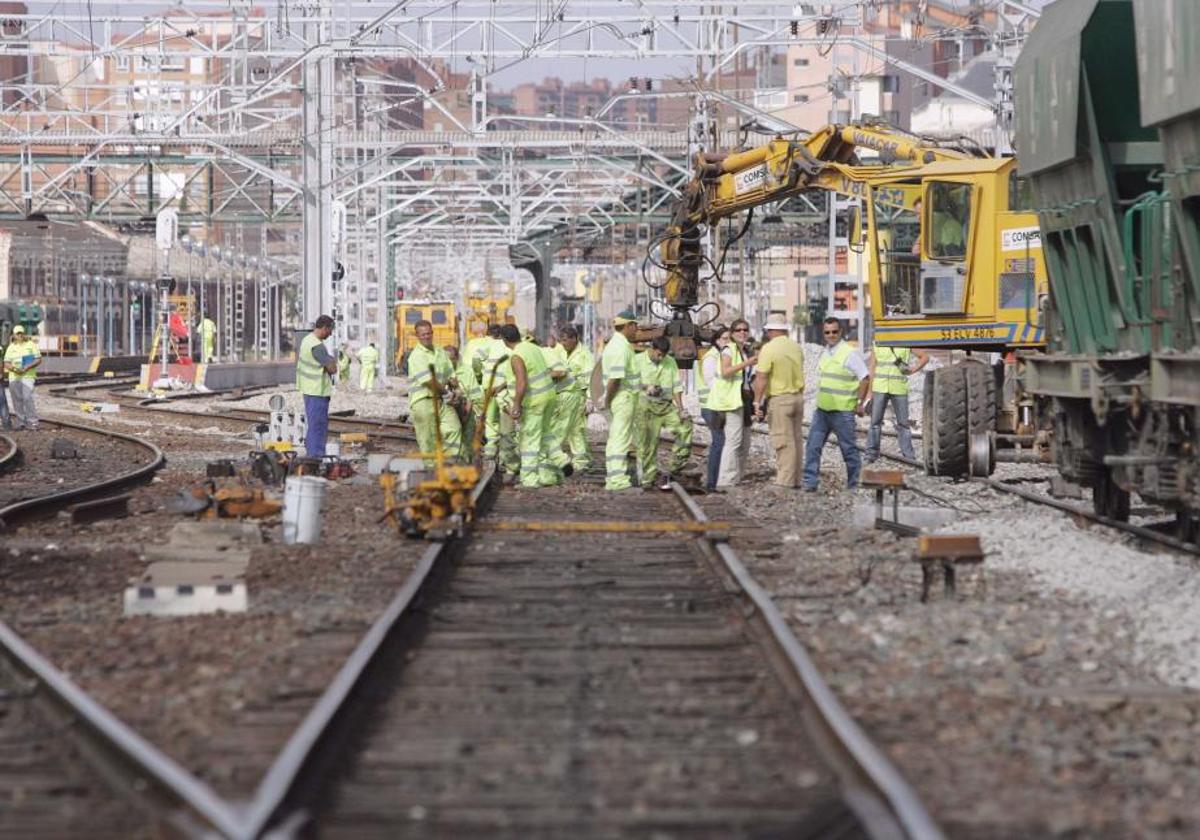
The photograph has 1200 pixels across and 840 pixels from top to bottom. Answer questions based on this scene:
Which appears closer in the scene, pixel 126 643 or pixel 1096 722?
pixel 1096 722

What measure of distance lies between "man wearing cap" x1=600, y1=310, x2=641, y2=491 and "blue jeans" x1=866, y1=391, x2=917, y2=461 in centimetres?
499

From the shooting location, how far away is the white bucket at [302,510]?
14.7m

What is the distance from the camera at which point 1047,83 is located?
1499cm

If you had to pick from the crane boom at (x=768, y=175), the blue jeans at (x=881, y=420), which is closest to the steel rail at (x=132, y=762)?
the crane boom at (x=768, y=175)

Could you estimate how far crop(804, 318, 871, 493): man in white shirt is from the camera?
20.3 metres

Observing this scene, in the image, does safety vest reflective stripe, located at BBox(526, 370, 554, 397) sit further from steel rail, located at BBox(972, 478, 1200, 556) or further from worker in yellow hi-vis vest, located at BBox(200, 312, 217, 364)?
worker in yellow hi-vis vest, located at BBox(200, 312, 217, 364)

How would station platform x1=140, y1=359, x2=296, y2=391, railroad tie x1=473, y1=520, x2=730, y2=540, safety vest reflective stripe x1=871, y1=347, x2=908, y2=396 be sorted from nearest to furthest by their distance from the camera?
railroad tie x1=473, y1=520, x2=730, y2=540
safety vest reflective stripe x1=871, y1=347, x2=908, y2=396
station platform x1=140, y1=359, x2=296, y2=391

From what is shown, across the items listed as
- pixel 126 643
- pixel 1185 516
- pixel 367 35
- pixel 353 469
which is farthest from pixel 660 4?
pixel 126 643

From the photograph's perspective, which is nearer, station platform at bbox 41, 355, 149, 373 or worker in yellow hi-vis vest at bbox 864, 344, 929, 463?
worker in yellow hi-vis vest at bbox 864, 344, 929, 463

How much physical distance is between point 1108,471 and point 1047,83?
3.06m

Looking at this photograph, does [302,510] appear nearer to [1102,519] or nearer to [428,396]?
[428,396]

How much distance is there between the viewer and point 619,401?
1992 cm

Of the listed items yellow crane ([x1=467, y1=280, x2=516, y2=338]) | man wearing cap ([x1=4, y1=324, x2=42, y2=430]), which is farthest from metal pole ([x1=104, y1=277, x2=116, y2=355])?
man wearing cap ([x1=4, y1=324, x2=42, y2=430])

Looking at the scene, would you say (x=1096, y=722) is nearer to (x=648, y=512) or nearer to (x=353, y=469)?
(x=648, y=512)
